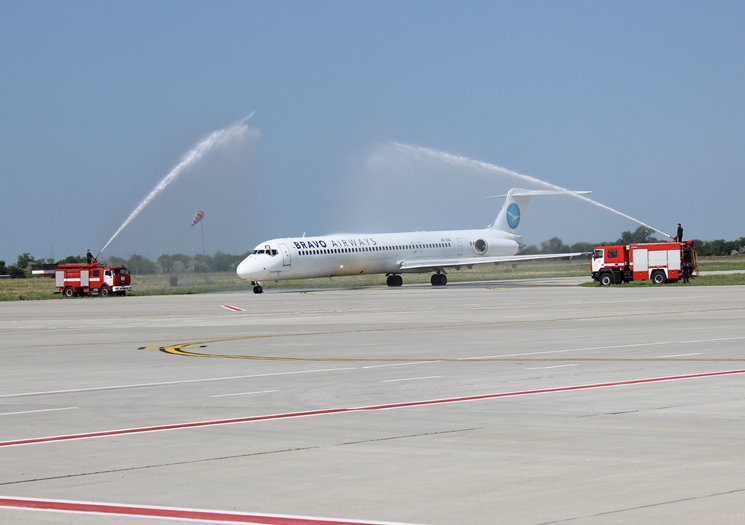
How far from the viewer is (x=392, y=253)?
268ft

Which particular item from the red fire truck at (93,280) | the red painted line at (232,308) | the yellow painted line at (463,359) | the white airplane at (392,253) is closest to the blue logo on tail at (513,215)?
the white airplane at (392,253)

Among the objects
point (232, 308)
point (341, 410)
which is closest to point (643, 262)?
point (232, 308)

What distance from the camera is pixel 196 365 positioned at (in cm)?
2423

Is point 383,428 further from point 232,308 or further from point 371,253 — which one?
point 371,253

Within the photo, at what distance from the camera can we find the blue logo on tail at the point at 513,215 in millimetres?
92938

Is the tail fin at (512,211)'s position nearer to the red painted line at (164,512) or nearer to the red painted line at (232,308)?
the red painted line at (232,308)

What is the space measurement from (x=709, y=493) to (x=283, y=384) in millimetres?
11262

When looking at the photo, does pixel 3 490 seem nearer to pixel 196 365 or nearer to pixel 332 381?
pixel 332 381

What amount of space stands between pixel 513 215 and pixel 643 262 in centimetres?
2294

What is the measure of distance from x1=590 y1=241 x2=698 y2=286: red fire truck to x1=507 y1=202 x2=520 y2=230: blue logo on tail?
2023 centimetres

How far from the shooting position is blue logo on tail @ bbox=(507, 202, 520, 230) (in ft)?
305

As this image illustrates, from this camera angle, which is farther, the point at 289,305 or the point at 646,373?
the point at 289,305

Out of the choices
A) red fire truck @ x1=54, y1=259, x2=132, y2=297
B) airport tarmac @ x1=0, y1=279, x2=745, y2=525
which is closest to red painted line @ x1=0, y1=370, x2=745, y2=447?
airport tarmac @ x1=0, y1=279, x2=745, y2=525

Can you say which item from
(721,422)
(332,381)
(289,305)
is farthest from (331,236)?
(721,422)
